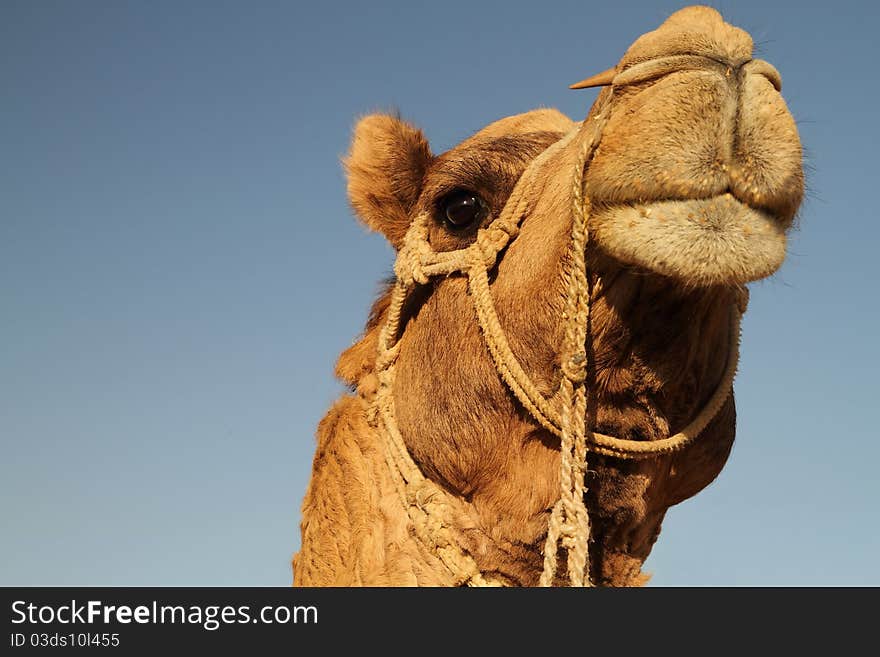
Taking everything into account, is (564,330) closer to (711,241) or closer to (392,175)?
(711,241)

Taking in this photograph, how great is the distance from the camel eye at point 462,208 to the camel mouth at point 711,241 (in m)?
1.17

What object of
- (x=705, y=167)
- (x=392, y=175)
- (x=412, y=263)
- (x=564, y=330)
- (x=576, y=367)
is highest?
(x=392, y=175)

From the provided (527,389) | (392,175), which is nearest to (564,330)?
(527,389)

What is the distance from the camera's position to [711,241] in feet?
9.95

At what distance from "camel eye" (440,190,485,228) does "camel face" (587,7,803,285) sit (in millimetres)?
1001

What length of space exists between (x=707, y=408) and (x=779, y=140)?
1087 mm

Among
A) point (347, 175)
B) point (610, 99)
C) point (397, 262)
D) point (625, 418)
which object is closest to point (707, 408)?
point (625, 418)

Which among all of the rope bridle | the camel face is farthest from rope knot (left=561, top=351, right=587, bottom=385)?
the camel face

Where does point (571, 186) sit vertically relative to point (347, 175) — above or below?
below

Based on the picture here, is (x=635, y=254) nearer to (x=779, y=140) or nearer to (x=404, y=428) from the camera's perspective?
(x=779, y=140)

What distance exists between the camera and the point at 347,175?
16.5ft

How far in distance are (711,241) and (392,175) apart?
2074 millimetres

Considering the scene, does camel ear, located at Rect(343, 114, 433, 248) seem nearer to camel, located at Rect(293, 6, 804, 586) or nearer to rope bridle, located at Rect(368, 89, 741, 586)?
camel, located at Rect(293, 6, 804, 586)

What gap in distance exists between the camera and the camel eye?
4199 millimetres
